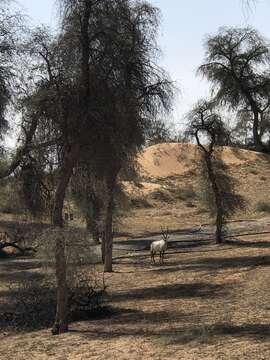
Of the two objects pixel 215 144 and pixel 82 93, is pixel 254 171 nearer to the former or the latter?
pixel 215 144

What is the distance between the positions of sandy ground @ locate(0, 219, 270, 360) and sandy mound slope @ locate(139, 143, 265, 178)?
30.4 meters

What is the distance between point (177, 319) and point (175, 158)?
1746 inches

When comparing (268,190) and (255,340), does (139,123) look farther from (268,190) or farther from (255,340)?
(268,190)

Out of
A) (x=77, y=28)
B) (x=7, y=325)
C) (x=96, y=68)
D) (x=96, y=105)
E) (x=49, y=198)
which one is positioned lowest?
(x=7, y=325)

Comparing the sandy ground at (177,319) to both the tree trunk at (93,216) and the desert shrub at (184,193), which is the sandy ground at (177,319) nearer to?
the tree trunk at (93,216)

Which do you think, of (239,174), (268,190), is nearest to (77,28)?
(268,190)

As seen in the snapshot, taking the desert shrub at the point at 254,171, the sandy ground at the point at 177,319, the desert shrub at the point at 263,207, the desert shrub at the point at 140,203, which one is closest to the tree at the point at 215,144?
the sandy ground at the point at 177,319

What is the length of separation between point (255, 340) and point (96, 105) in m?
5.92

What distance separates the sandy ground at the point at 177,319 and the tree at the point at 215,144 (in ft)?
18.1

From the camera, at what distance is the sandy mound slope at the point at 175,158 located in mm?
55188

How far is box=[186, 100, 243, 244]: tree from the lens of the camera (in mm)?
29891

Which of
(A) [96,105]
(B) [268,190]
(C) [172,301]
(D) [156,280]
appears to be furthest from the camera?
(B) [268,190]

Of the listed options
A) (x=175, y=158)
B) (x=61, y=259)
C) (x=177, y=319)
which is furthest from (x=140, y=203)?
(x=61, y=259)

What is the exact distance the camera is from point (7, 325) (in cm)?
1496
